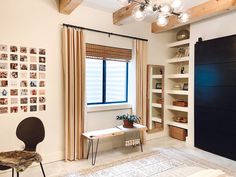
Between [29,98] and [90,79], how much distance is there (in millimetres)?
1167

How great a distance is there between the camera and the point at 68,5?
3.08 meters

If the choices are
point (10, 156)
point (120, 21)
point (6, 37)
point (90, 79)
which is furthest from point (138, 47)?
point (10, 156)

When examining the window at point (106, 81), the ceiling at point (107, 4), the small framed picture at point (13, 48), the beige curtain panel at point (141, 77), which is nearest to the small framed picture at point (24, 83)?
the small framed picture at point (13, 48)

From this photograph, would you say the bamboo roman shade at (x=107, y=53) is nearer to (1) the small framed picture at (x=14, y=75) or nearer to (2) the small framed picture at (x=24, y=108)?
(1) the small framed picture at (x=14, y=75)

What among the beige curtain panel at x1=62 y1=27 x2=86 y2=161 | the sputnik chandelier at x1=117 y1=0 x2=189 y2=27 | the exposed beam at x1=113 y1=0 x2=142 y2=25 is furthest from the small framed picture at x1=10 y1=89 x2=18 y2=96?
the exposed beam at x1=113 y1=0 x2=142 y2=25

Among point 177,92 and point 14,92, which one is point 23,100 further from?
point 177,92

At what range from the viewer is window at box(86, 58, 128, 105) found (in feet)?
12.6

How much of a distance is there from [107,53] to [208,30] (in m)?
2.02

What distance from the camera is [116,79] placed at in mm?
4188

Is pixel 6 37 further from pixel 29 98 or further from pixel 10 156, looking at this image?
pixel 10 156

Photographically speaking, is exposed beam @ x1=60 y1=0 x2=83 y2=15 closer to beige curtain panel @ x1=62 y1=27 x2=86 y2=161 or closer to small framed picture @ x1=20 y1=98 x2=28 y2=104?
beige curtain panel @ x1=62 y1=27 x2=86 y2=161

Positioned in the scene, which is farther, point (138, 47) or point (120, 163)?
point (138, 47)

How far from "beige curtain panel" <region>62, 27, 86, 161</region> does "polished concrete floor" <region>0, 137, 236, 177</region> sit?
0.82 ft

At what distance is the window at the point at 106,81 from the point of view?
12.6 feet
